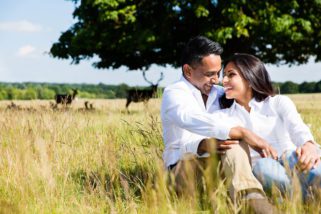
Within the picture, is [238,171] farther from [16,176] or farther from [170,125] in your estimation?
[16,176]

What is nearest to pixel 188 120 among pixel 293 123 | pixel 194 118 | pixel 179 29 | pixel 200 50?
pixel 194 118

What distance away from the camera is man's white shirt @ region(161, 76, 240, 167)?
329 cm

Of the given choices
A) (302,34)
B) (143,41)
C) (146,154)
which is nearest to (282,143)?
(146,154)

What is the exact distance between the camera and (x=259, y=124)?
12.2 ft

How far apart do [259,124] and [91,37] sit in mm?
15388

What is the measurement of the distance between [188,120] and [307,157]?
2.87 ft

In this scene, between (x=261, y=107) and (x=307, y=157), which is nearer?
(x=307, y=157)

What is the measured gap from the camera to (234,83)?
12.0 feet

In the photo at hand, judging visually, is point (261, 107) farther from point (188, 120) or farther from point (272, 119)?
point (188, 120)

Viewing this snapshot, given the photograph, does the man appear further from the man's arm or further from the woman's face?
the woman's face

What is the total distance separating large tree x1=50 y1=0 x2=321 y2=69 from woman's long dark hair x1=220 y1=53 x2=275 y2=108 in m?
12.3

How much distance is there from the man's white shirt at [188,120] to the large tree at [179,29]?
12327mm

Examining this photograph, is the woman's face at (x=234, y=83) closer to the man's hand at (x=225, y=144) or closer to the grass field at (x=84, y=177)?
the man's hand at (x=225, y=144)

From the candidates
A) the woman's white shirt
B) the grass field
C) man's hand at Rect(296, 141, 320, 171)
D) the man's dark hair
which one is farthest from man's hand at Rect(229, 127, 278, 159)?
the man's dark hair
